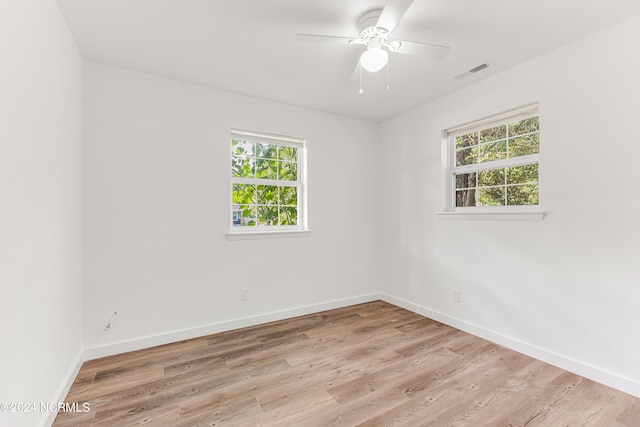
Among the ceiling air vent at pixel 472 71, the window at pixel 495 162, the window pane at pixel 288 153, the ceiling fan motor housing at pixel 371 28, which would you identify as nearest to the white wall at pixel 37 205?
the ceiling fan motor housing at pixel 371 28

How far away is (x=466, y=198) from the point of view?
3.12 meters

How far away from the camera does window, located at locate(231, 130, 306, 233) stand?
3.21m

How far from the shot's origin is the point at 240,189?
323cm

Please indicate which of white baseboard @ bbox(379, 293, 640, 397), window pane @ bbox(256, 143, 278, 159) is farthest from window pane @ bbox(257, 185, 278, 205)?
white baseboard @ bbox(379, 293, 640, 397)

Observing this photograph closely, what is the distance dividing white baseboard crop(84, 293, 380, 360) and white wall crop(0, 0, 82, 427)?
27cm

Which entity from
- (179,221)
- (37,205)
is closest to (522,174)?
(179,221)

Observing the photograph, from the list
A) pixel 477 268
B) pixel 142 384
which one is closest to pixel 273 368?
pixel 142 384

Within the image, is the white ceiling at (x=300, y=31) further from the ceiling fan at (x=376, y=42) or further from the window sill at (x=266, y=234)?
the window sill at (x=266, y=234)

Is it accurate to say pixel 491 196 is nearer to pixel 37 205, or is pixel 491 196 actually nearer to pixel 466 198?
pixel 466 198

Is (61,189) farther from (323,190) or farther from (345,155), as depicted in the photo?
(345,155)

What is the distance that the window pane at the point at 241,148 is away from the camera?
3193 mm

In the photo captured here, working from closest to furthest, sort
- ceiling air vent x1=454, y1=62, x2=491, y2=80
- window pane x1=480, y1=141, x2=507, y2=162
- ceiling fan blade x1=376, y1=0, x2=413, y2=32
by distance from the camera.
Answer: ceiling fan blade x1=376, y1=0, x2=413, y2=32, ceiling air vent x1=454, y1=62, x2=491, y2=80, window pane x1=480, y1=141, x2=507, y2=162

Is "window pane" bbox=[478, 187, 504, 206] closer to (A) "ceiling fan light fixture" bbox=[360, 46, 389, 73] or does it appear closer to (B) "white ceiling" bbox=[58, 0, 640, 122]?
(B) "white ceiling" bbox=[58, 0, 640, 122]

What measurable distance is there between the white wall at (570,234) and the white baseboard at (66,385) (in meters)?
3.27
